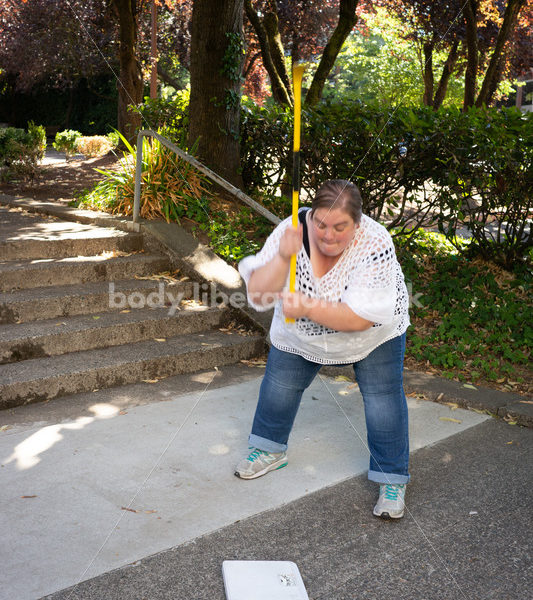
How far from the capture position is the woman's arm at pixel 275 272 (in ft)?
9.05

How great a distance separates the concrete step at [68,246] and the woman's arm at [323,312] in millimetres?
3957

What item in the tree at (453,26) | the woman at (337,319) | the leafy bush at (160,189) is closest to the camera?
the woman at (337,319)

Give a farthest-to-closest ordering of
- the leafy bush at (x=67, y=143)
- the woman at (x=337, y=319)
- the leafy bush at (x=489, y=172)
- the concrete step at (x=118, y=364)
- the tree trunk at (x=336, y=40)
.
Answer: the leafy bush at (x=67, y=143) < the tree trunk at (x=336, y=40) < the leafy bush at (x=489, y=172) < the concrete step at (x=118, y=364) < the woman at (x=337, y=319)

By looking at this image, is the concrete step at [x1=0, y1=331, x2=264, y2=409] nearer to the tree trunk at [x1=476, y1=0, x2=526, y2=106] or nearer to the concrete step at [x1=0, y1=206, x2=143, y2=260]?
the concrete step at [x1=0, y1=206, x2=143, y2=260]

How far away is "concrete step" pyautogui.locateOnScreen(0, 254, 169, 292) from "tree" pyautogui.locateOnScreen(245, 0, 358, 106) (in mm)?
2649

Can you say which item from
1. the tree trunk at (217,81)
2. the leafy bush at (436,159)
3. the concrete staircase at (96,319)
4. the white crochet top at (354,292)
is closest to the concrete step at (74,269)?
the concrete staircase at (96,319)

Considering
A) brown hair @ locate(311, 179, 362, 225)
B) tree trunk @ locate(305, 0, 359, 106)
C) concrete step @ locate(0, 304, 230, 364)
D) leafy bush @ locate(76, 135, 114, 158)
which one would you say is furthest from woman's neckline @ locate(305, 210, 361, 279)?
leafy bush @ locate(76, 135, 114, 158)

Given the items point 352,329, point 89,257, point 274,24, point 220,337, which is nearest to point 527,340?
point 220,337

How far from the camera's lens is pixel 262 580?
261 cm

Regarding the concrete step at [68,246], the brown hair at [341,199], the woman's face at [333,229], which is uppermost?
the brown hair at [341,199]

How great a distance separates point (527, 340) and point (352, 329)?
10.4 feet

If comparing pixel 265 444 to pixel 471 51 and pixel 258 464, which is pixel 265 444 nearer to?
pixel 258 464

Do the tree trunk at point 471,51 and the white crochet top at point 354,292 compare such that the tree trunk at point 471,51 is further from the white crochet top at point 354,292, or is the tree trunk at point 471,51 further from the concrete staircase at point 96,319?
the white crochet top at point 354,292

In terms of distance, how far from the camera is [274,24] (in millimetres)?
10695
